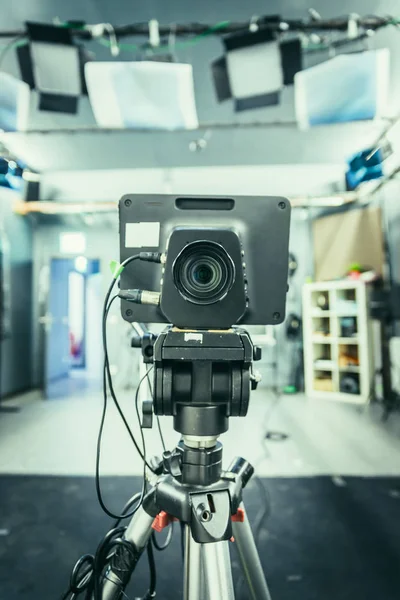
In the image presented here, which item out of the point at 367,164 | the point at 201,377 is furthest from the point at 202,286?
the point at 367,164

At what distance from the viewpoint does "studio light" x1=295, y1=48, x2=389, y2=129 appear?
1.62m

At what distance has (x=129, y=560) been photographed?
674 millimetres

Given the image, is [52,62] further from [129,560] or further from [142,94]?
[129,560]

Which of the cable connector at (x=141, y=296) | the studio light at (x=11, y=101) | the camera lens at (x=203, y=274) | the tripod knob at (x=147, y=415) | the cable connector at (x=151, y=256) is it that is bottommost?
the tripod knob at (x=147, y=415)

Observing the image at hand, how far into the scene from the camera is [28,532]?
1.40 meters

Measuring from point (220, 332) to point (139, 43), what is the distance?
2098 mm

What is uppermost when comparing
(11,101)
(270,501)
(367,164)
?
(367,164)

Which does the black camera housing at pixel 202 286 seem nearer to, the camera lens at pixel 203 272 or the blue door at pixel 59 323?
the camera lens at pixel 203 272

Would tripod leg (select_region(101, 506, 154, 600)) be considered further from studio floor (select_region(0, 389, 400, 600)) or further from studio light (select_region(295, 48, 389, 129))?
studio light (select_region(295, 48, 389, 129))

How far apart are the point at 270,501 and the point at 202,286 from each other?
1.49 metres

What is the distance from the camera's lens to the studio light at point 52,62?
154cm

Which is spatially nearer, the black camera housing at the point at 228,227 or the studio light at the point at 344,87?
the black camera housing at the point at 228,227

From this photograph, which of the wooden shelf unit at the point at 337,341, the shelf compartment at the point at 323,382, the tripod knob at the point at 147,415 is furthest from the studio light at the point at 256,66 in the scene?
the shelf compartment at the point at 323,382

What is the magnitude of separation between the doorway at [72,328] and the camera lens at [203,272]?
108 inches
